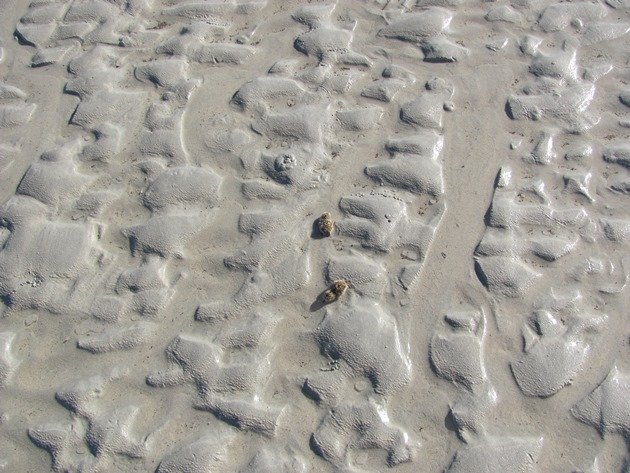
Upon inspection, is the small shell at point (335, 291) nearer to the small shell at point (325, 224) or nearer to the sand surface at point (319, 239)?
the sand surface at point (319, 239)

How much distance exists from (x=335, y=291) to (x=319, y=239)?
30 centimetres

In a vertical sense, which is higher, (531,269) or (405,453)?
(531,269)

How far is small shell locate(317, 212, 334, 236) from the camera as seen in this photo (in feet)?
8.78

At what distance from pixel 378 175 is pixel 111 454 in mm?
1651

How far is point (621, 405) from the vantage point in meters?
2.25

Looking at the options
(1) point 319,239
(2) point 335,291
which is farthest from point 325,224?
(2) point 335,291

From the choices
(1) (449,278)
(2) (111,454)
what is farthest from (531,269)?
(2) (111,454)

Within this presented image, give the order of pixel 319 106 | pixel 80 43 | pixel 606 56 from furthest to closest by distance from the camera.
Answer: pixel 80 43, pixel 606 56, pixel 319 106

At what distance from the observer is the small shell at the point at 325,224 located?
8.78 feet

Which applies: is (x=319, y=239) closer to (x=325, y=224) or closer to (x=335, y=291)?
(x=325, y=224)

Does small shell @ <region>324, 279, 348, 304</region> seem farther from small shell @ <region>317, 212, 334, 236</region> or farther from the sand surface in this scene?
small shell @ <region>317, 212, 334, 236</region>

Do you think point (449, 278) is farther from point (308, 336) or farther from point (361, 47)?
point (361, 47)

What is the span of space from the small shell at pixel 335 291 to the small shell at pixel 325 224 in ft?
0.87

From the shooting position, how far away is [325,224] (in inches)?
105
